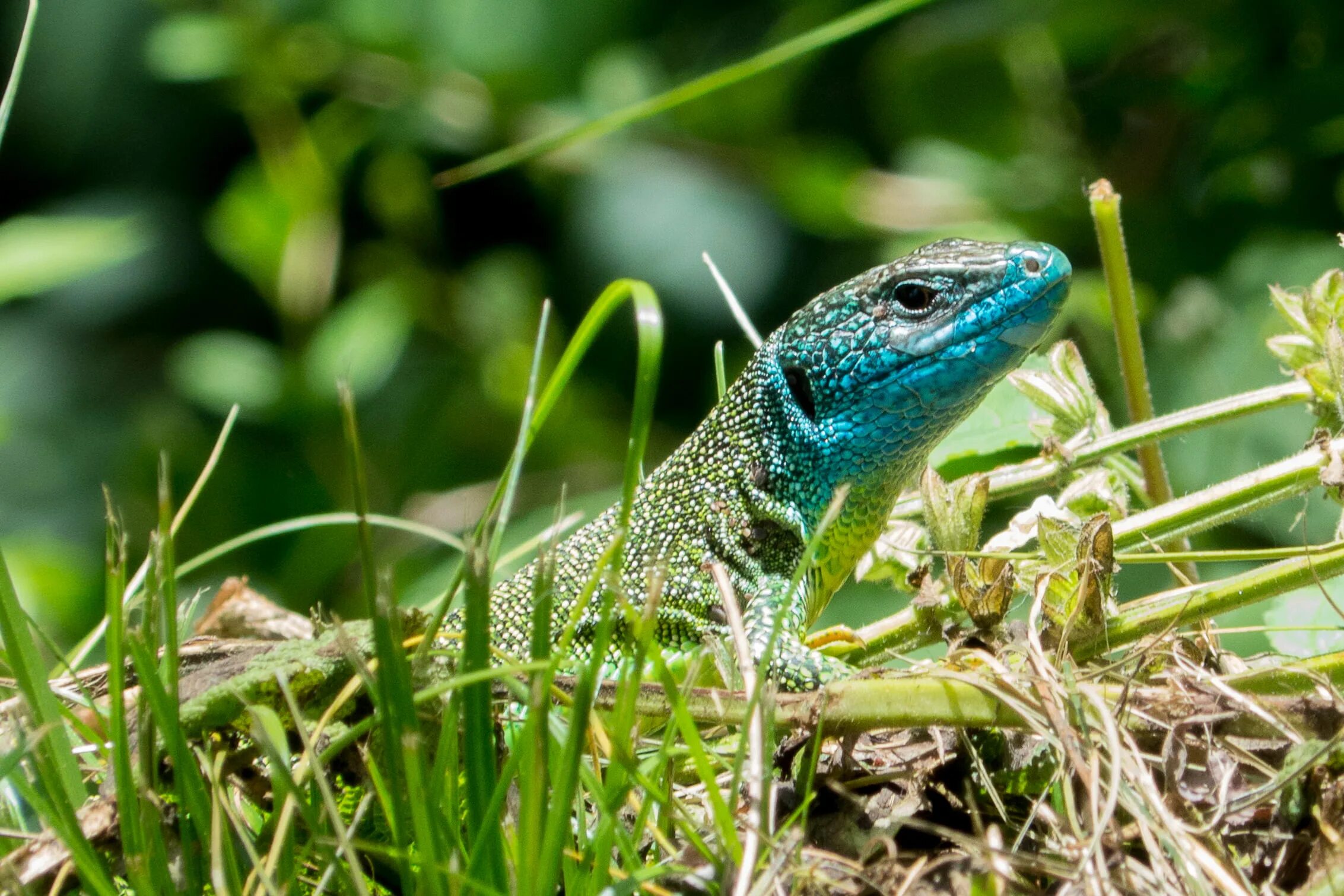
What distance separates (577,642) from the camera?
2.13 m

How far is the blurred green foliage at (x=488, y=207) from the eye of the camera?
3.88m

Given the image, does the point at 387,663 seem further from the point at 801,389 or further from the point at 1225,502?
the point at 801,389

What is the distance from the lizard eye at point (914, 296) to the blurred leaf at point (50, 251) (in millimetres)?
3200

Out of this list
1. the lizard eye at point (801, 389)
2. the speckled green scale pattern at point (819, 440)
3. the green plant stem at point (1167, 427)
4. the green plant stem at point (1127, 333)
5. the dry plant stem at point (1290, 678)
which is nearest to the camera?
the dry plant stem at point (1290, 678)

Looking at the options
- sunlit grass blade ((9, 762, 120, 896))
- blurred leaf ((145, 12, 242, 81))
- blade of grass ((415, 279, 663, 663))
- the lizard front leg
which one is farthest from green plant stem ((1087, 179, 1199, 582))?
blurred leaf ((145, 12, 242, 81))

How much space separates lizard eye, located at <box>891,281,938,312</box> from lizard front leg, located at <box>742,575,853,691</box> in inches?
22.3

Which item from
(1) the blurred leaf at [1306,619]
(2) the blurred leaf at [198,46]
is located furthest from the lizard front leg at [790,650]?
(2) the blurred leaf at [198,46]

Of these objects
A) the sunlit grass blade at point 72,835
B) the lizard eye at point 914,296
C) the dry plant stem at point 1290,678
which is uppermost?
the lizard eye at point 914,296

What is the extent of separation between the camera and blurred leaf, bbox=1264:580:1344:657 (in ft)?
5.83

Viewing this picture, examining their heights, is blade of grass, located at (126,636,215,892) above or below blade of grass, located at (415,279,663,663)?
below

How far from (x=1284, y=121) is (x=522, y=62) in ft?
9.14

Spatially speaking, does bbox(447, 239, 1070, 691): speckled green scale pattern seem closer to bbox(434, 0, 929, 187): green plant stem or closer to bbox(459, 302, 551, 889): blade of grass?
bbox(434, 0, 929, 187): green plant stem

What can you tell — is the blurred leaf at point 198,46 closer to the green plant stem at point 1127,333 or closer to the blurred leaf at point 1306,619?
the green plant stem at point 1127,333

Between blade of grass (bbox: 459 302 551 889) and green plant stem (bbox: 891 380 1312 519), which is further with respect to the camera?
green plant stem (bbox: 891 380 1312 519)
